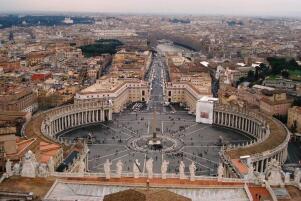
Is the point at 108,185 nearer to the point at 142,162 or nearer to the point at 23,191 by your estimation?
the point at 23,191

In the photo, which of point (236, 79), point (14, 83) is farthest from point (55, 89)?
point (236, 79)

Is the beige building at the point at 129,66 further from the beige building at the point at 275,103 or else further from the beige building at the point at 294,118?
the beige building at the point at 294,118

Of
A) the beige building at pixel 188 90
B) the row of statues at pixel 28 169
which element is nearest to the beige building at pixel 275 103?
the beige building at pixel 188 90

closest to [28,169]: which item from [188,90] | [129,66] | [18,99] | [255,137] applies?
[255,137]

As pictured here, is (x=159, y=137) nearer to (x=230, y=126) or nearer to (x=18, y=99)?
(x=230, y=126)

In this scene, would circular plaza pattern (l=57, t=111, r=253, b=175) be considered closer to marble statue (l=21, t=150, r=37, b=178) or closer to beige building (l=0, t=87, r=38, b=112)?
beige building (l=0, t=87, r=38, b=112)

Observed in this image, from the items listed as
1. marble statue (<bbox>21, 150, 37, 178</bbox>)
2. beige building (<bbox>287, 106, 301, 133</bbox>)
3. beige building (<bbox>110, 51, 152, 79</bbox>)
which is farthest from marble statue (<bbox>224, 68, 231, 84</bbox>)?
marble statue (<bbox>21, 150, 37, 178</bbox>)
